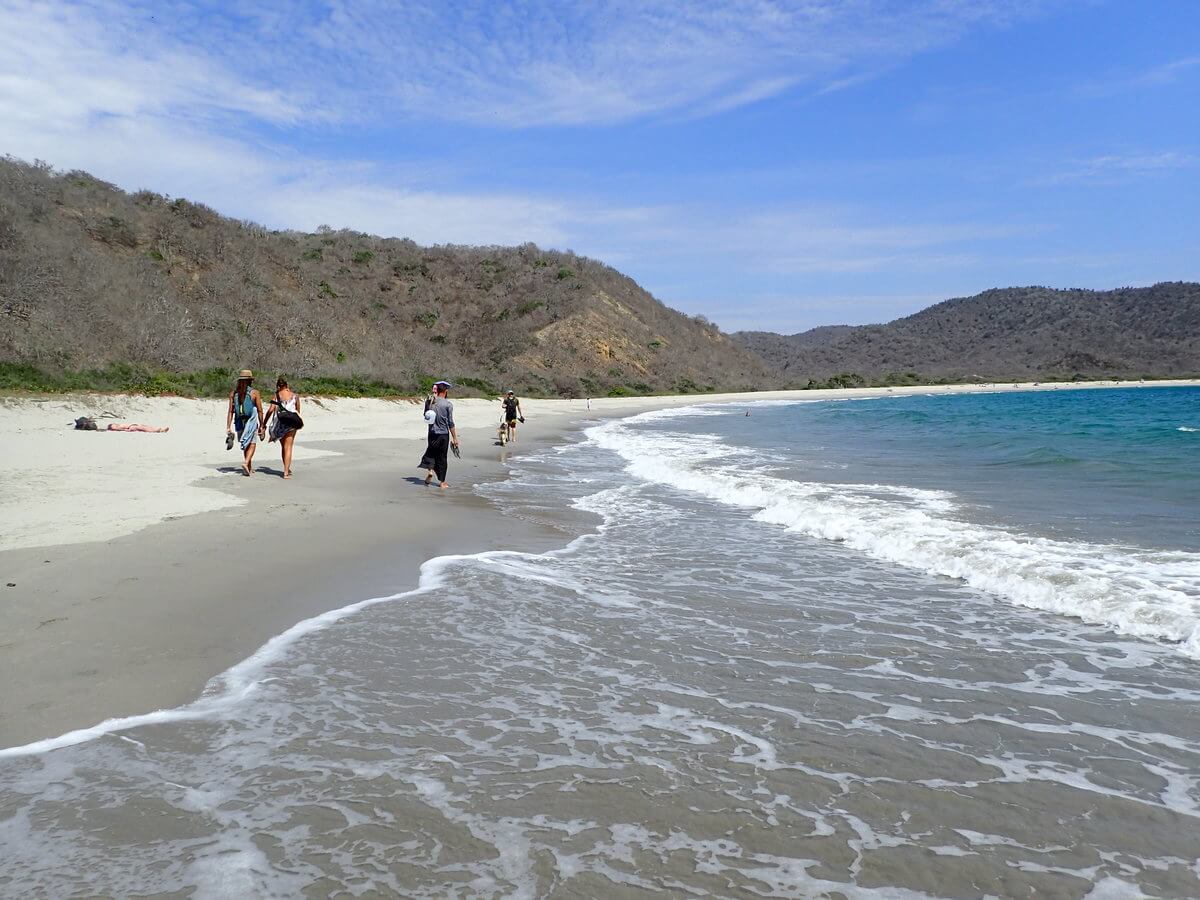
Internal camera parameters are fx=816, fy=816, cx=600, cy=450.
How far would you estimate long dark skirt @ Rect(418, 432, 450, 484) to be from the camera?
12453 mm

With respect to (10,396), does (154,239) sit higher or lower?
higher

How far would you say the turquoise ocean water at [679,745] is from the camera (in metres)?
2.90

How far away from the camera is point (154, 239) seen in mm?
40500

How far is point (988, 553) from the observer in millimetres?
7816

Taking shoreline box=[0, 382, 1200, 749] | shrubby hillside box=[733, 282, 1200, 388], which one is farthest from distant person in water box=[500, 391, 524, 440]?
shrubby hillside box=[733, 282, 1200, 388]

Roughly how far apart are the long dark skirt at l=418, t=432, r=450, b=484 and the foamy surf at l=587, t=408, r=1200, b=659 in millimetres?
3908

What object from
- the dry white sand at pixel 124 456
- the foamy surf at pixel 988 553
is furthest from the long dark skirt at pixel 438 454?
the foamy surf at pixel 988 553

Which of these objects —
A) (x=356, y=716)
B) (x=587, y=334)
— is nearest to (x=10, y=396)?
(x=356, y=716)

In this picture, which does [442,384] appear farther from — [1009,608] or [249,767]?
[249,767]

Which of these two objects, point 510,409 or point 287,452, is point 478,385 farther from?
point 287,452

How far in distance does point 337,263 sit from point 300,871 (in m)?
68.1

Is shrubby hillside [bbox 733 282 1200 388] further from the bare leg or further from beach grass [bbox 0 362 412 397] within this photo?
the bare leg

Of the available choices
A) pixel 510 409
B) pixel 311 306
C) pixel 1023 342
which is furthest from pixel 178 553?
pixel 1023 342

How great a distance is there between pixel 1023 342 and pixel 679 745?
12292 centimetres
